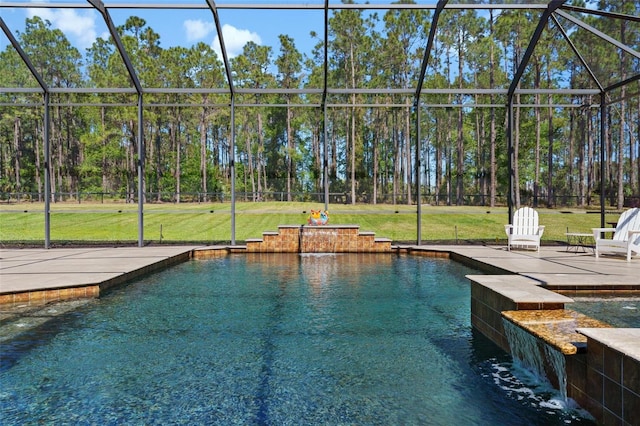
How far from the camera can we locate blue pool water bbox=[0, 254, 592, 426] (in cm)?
254

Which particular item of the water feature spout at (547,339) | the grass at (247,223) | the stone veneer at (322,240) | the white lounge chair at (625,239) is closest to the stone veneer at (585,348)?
the water feature spout at (547,339)

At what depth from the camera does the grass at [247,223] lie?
1368cm

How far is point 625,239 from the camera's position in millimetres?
7996

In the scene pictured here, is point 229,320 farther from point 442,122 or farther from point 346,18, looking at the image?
point 442,122

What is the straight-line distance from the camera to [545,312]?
3396mm

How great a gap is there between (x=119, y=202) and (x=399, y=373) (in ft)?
59.4

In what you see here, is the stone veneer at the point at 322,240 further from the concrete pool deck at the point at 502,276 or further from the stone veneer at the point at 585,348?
the stone veneer at the point at 585,348

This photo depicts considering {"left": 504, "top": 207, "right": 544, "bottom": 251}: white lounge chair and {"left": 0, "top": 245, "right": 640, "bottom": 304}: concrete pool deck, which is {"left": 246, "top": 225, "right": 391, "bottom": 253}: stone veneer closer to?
{"left": 0, "top": 245, "right": 640, "bottom": 304}: concrete pool deck

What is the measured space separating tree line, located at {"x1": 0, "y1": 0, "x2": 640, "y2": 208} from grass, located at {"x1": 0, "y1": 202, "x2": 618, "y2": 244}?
5.15ft

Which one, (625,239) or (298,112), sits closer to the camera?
(625,239)

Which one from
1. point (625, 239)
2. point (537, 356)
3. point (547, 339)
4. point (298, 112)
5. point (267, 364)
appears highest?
point (298, 112)

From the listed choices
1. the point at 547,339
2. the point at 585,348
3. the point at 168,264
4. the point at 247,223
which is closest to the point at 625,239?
the point at 547,339

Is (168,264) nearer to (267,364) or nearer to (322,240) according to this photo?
(322,240)

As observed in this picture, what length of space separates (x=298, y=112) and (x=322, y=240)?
1436 cm
